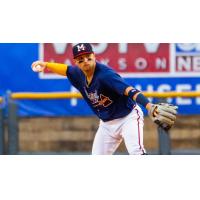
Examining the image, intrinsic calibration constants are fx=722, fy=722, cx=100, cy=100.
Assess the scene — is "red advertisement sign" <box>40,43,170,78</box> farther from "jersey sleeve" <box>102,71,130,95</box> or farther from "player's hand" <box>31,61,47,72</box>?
"jersey sleeve" <box>102,71,130,95</box>

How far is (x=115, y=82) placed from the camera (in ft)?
16.8

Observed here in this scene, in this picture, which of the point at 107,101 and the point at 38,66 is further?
the point at 38,66

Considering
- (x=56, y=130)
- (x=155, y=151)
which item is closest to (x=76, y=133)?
(x=56, y=130)

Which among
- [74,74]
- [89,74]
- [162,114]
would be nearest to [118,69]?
[74,74]

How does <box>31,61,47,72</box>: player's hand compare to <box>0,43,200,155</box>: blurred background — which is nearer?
<box>31,61,47,72</box>: player's hand

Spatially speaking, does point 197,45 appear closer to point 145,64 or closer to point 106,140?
point 145,64

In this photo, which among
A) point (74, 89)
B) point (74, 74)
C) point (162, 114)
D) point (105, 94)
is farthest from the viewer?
point (74, 89)

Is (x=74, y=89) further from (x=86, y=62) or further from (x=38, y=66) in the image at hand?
(x=86, y=62)

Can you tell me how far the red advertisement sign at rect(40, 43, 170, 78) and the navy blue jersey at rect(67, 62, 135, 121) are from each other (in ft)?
6.71

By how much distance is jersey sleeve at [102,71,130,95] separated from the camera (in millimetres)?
5070

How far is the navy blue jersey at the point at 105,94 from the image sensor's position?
5195 millimetres

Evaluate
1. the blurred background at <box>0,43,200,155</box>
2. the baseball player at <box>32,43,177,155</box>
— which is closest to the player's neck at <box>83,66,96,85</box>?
the baseball player at <box>32,43,177,155</box>

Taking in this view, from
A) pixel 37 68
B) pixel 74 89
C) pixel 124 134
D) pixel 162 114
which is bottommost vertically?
pixel 124 134

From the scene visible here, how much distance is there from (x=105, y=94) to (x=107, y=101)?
0.06 meters
